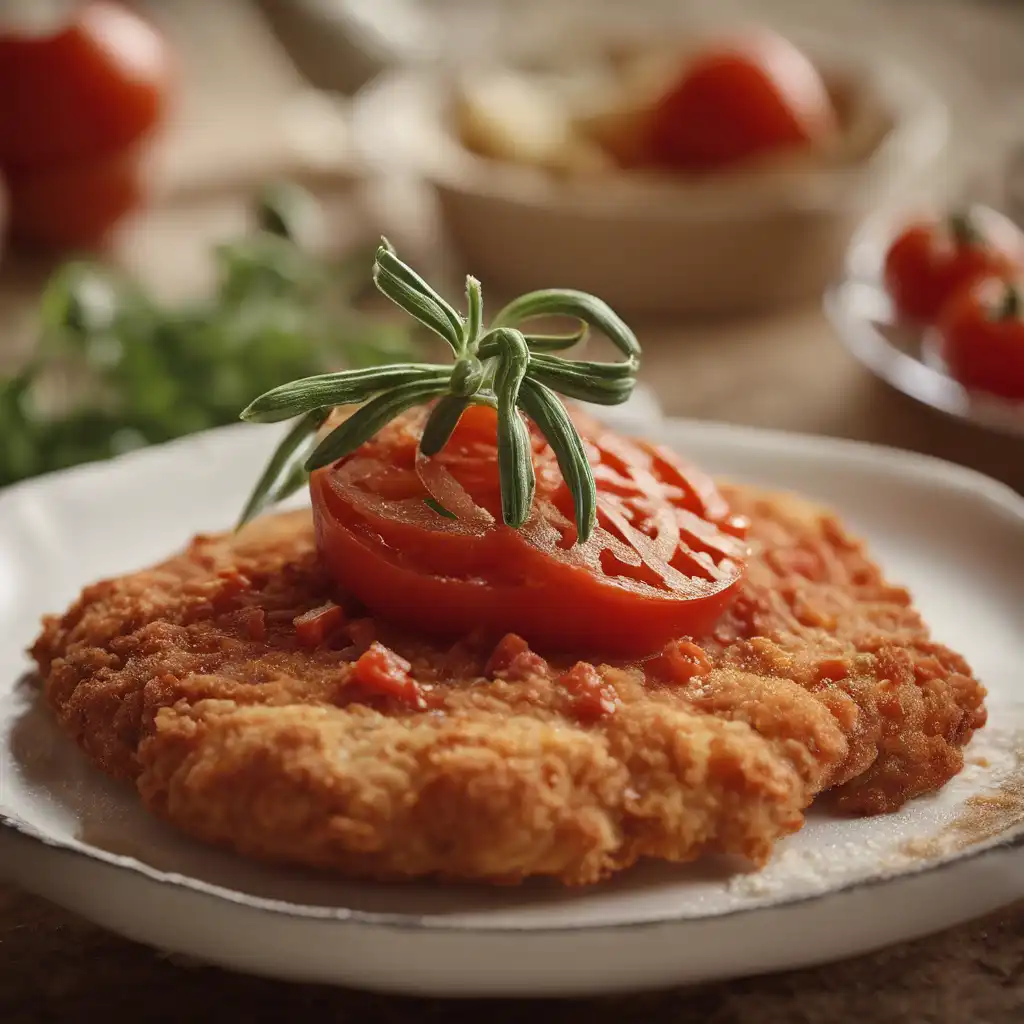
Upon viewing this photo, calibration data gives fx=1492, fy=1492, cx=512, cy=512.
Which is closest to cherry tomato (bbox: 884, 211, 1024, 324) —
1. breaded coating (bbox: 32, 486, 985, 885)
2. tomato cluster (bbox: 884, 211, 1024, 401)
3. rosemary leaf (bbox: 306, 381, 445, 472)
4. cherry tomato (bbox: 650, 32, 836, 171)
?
tomato cluster (bbox: 884, 211, 1024, 401)

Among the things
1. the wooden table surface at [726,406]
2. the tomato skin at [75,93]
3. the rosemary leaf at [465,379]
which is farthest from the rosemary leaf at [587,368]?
the tomato skin at [75,93]

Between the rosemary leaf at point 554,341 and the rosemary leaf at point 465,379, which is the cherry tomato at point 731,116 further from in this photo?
the rosemary leaf at point 465,379

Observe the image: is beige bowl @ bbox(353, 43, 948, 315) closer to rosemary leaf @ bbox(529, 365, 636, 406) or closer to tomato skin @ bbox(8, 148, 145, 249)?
tomato skin @ bbox(8, 148, 145, 249)

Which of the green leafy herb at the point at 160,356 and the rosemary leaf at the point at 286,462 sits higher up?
the rosemary leaf at the point at 286,462

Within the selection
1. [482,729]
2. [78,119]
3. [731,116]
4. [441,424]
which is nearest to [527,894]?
[482,729]

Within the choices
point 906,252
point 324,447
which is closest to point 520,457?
point 324,447

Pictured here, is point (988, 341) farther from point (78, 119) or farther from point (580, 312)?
point (78, 119)
